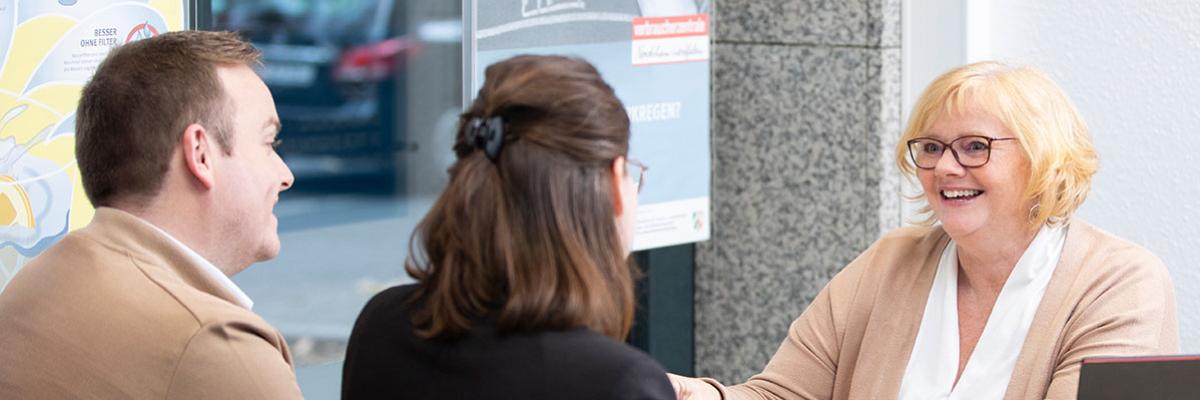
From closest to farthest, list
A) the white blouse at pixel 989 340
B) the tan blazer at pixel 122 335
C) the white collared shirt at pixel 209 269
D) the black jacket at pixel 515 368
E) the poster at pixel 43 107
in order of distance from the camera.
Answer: the black jacket at pixel 515 368, the tan blazer at pixel 122 335, the white collared shirt at pixel 209 269, the poster at pixel 43 107, the white blouse at pixel 989 340

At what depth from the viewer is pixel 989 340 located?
2719mm

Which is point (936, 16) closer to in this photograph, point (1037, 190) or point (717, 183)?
point (717, 183)

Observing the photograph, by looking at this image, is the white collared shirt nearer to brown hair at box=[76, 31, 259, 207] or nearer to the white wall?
brown hair at box=[76, 31, 259, 207]

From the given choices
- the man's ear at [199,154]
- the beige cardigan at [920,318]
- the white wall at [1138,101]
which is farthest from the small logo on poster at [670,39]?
the man's ear at [199,154]

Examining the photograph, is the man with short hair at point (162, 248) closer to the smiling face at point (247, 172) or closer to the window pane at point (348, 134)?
the smiling face at point (247, 172)

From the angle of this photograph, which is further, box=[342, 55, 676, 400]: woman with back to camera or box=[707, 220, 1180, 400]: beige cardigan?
box=[707, 220, 1180, 400]: beige cardigan

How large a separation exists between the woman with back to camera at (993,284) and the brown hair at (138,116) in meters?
1.08

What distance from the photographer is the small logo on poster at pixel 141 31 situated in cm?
274

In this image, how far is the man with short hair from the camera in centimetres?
201

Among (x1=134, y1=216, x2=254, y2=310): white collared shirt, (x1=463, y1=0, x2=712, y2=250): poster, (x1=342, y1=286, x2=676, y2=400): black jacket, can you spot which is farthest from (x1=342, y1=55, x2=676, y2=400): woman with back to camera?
(x1=463, y1=0, x2=712, y2=250): poster

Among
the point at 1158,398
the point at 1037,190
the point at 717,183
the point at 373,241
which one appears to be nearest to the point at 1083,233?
the point at 1037,190

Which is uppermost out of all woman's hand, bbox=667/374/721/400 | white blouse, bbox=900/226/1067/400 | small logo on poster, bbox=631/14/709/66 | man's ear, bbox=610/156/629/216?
small logo on poster, bbox=631/14/709/66

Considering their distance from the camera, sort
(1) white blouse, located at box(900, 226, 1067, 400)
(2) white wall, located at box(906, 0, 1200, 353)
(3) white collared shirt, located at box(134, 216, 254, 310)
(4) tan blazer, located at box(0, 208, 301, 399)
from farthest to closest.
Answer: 1. (2) white wall, located at box(906, 0, 1200, 353)
2. (1) white blouse, located at box(900, 226, 1067, 400)
3. (3) white collared shirt, located at box(134, 216, 254, 310)
4. (4) tan blazer, located at box(0, 208, 301, 399)

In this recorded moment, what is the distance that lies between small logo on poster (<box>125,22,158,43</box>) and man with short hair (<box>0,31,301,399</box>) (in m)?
0.45
